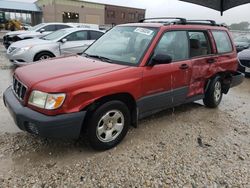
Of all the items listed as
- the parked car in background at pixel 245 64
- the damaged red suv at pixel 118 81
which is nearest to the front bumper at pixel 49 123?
the damaged red suv at pixel 118 81

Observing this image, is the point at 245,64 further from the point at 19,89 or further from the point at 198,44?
the point at 19,89

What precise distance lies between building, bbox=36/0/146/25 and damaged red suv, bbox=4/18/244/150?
46.3 metres

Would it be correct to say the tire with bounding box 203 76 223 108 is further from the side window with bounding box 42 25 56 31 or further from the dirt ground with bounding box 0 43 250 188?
the side window with bounding box 42 25 56 31

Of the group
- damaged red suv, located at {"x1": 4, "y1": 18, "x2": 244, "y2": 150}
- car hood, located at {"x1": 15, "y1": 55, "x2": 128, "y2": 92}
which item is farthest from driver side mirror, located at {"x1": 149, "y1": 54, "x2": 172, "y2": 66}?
car hood, located at {"x1": 15, "y1": 55, "x2": 128, "y2": 92}

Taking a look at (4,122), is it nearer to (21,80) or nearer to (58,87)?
(21,80)

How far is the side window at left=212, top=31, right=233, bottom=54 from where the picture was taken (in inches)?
203

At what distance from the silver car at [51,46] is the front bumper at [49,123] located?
18.2 ft

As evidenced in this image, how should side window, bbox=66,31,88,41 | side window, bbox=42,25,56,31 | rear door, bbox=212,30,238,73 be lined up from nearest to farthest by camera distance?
1. rear door, bbox=212,30,238,73
2. side window, bbox=66,31,88,41
3. side window, bbox=42,25,56,31

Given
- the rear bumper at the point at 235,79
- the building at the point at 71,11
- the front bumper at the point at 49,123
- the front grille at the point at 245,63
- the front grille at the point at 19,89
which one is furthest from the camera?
the building at the point at 71,11

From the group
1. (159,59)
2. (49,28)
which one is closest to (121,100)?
(159,59)

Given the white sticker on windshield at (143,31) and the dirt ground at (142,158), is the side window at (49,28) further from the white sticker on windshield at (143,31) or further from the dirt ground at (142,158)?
the white sticker on windshield at (143,31)

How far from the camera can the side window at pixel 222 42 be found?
5164 mm

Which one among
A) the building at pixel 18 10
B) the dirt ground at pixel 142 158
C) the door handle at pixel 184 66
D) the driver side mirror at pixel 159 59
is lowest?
the dirt ground at pixel 142 158

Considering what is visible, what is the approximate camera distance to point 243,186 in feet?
9.58
